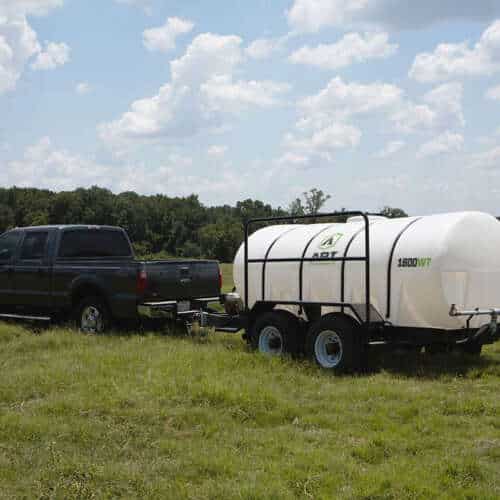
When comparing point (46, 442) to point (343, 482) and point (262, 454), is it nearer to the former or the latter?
point (262, 454)

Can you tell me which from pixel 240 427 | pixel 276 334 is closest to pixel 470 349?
pixel 276 334

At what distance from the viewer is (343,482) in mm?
5762

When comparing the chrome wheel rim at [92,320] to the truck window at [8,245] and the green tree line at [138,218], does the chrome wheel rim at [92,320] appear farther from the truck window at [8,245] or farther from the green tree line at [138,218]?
the green tree line at [138,218]

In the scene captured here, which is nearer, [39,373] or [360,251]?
[39,373]

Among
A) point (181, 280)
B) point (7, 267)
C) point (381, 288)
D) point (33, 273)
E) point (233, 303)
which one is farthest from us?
point (7, 267)

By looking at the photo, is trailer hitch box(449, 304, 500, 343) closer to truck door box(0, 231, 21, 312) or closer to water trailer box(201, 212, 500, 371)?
water trailer box(201, 212, 500, 371)

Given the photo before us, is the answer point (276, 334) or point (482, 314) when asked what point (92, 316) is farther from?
point (482, 314)

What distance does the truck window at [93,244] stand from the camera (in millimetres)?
14648

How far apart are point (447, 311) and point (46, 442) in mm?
5432

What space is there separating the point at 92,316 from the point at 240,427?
22.7ft

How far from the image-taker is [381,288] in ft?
34.3

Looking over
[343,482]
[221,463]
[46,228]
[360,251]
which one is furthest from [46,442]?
[46,228]

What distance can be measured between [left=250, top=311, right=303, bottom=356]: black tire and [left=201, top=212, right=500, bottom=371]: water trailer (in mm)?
15

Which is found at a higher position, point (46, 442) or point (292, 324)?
point (292, 324)
